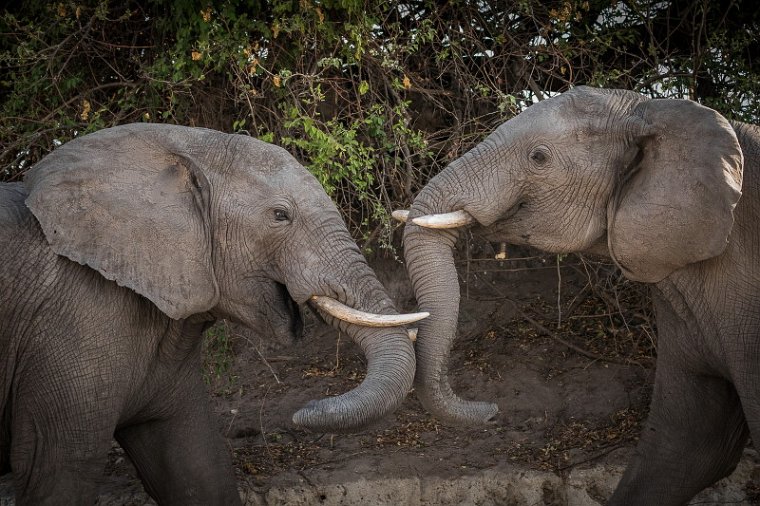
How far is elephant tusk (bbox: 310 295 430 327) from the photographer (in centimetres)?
459

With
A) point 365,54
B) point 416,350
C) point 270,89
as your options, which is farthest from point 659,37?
point 416,350

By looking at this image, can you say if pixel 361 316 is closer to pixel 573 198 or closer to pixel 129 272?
pixel 129 272

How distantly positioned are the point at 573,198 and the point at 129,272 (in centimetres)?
201

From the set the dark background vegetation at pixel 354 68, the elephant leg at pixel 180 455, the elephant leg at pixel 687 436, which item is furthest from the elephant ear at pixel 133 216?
the elephant leg at pixel 687 436

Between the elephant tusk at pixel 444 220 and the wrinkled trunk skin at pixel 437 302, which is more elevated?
the elephant tusk at pixel 444 220

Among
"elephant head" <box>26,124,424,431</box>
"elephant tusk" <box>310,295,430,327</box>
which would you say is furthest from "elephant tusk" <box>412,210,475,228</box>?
"elephant tusk" <box>310,295,430,327</box>

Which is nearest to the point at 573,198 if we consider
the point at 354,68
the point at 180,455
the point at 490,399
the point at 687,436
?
the point at 687,436

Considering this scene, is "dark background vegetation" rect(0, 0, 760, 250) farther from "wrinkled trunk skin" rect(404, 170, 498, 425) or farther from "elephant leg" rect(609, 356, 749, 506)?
"elephant leg" rect(609, 356, 749, 506)

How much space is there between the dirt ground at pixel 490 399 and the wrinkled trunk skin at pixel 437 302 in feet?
5.18

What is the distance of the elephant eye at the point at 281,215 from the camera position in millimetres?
4773

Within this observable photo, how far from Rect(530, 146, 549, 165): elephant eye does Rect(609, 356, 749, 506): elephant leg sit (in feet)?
4.01

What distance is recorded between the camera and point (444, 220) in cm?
494

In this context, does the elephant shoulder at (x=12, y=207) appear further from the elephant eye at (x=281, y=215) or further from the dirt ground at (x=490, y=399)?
the dirt ground at (x=490, y=399)

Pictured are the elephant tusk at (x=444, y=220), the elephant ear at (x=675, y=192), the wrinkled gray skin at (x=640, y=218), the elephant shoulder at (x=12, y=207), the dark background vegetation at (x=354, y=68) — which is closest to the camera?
the elephant ear at (x=675, y=192)
